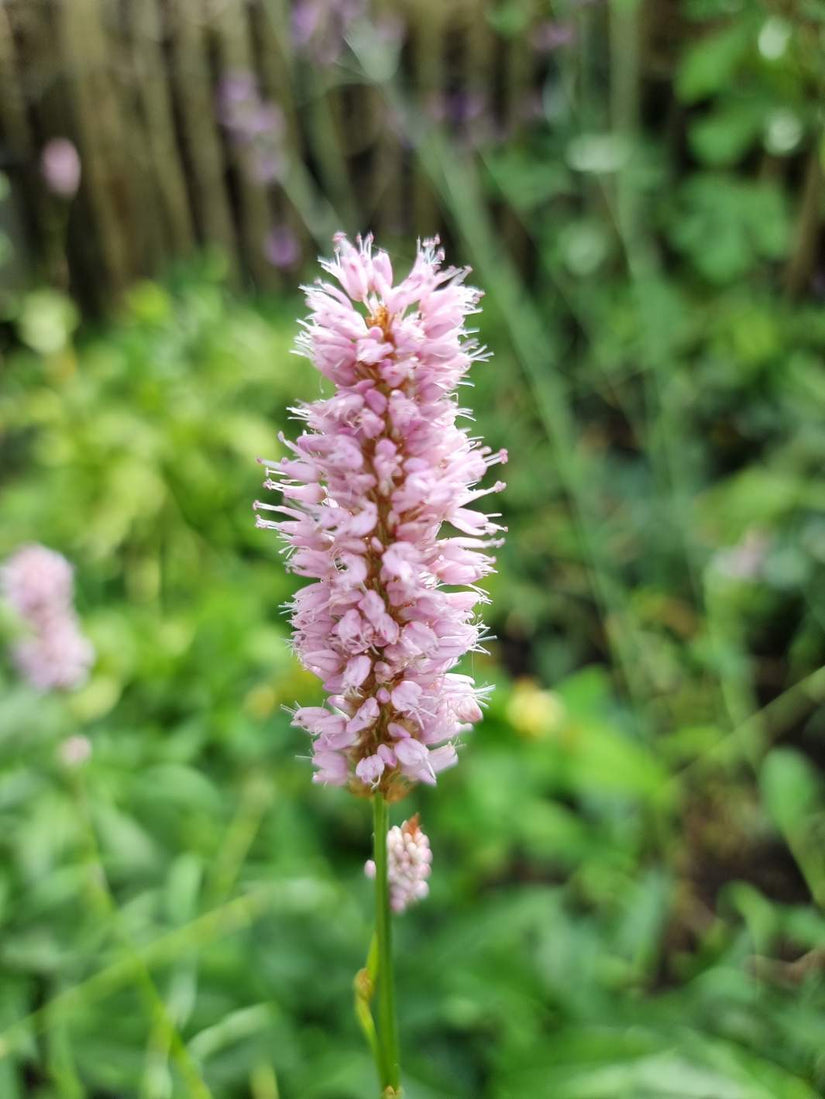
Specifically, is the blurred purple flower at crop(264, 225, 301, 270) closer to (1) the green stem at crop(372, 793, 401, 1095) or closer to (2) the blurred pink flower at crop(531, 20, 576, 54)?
(2) the blurred pink flower at crop(531, 20, 576, 54)

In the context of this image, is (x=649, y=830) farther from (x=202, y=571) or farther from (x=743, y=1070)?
(x=202, y=571)

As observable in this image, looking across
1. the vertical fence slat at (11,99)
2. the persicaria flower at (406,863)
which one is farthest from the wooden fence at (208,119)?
the persicaria flower at (406,863)

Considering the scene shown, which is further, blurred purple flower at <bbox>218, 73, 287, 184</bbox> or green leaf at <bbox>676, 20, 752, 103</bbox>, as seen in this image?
blurred purple flower at <bbox>218, 73, 287, 184</bbox>

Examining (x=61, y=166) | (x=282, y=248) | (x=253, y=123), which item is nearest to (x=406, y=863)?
(x=253, y=123)

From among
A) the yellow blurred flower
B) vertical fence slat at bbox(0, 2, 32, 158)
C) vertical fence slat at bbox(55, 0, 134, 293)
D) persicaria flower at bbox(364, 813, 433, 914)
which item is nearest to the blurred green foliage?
the yellow blurred flower

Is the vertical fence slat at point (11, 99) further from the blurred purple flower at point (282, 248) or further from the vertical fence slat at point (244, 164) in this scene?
the blurred purple flower at point (282, 248)

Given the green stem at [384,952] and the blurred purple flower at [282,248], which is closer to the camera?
the green stem at [384,952]
